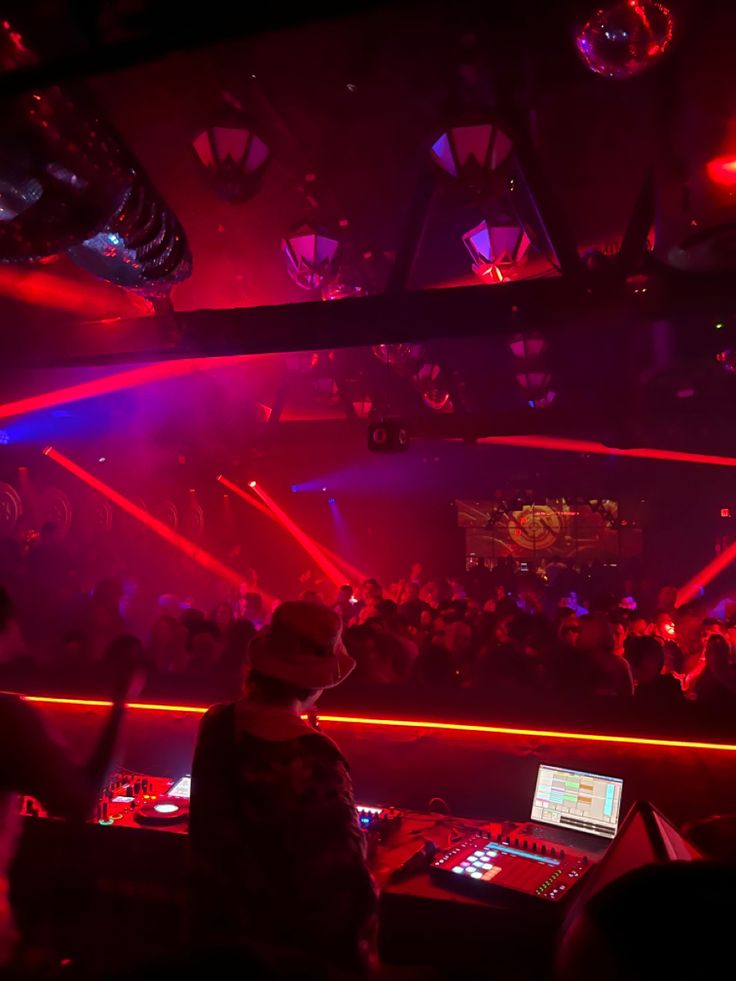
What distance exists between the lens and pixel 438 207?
4.79m

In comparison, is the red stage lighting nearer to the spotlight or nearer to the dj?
the spotlight

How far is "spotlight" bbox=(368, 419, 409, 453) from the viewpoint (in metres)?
6.29

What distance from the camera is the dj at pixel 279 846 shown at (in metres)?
1.77

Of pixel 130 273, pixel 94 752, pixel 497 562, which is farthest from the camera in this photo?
pixel 497 562

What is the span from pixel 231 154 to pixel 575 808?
2.95 m

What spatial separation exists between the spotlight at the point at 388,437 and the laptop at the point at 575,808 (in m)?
3.64

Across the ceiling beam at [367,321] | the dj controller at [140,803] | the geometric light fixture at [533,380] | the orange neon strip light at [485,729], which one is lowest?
the dj controller at [140,803]

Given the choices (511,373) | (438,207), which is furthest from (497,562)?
(438,207)

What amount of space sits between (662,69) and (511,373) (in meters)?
6.57

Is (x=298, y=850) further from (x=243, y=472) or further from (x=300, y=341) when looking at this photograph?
(x=243, y=472)

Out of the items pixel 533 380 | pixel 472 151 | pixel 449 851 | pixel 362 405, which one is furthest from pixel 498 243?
pixel 362 405

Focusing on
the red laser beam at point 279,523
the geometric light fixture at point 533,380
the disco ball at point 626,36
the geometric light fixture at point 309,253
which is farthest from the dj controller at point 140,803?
the red laser beam at point 279,523

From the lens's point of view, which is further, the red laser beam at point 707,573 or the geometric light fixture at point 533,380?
the red laser beam at point 707,573

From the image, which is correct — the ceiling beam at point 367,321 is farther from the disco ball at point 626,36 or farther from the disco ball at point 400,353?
the disco ball at point 400,353
